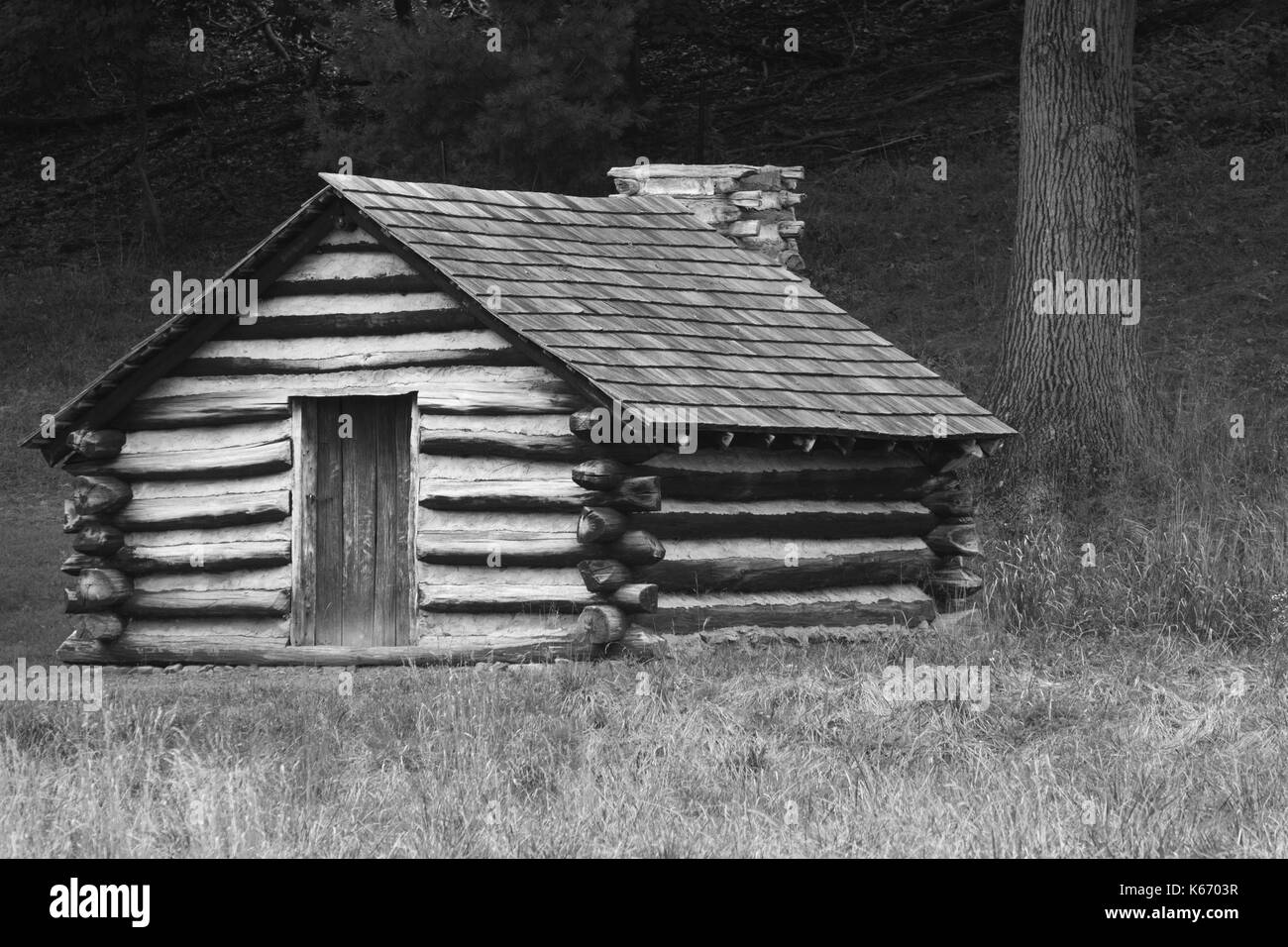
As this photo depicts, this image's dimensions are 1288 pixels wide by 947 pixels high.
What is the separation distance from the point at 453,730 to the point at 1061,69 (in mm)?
9392

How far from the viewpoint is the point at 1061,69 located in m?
15.1

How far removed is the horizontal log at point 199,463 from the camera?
11.9 meters

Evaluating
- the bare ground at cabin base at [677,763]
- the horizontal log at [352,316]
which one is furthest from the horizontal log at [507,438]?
the bare ground at cabin base at [677,763]

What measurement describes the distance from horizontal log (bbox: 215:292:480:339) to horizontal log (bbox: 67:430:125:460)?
1.05 meters

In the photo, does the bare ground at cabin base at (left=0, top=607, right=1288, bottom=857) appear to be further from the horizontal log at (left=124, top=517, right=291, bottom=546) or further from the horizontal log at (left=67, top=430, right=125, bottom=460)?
the horizontal log at (left=67, top=430, right=125, bottom=460)

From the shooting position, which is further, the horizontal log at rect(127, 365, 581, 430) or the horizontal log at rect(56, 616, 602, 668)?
the horizontal log at rect(127, 365, 581, 430)

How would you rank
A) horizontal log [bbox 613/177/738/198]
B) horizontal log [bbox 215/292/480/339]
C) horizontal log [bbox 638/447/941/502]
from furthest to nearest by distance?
1. horizontal log [bbox 613/177/738/198]
2. horizontal log [bbox 215/292/480/339]
3. horizontal log [bbox 638/447/941/502]

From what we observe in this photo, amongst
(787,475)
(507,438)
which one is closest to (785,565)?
(787,475)

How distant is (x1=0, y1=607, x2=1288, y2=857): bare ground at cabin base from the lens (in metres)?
6.57

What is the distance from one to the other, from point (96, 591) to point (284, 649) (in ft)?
5.05

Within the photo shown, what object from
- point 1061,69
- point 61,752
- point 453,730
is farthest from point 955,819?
point 1061,69

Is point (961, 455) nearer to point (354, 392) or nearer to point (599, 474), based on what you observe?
point (599, 474)

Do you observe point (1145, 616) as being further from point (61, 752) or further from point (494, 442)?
point (61, 752)

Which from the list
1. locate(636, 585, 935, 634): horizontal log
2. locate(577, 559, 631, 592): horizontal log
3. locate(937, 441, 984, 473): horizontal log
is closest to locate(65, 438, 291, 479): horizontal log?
locate(577, 559, 631, 592): horizontal log
